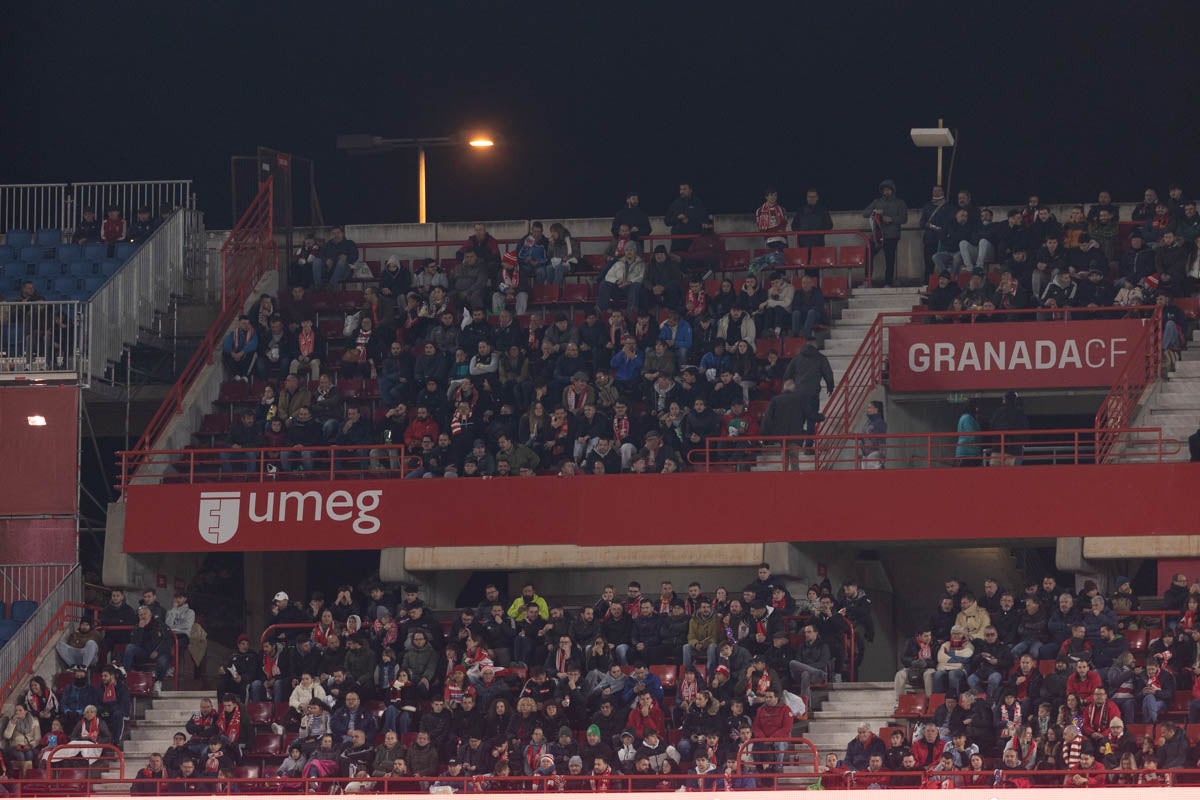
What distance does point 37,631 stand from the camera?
30422 mm

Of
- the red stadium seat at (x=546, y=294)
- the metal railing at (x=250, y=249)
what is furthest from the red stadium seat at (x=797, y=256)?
the metal railing at (x=250, y=249)

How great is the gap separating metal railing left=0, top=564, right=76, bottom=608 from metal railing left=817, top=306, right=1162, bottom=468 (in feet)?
28.4

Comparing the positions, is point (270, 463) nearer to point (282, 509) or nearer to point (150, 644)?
point (282, 509)

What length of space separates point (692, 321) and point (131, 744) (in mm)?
8256

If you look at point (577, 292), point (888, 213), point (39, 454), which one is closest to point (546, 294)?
point (577, 292)

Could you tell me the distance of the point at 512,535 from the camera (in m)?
30.7

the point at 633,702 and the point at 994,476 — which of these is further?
the point at 994,476

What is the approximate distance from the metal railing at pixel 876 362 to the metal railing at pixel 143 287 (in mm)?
8397

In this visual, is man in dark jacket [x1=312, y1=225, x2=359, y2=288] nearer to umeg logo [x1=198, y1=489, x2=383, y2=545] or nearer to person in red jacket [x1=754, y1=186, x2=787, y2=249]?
umeg logo [x1=198, y1=489, x2=383, y2=545]

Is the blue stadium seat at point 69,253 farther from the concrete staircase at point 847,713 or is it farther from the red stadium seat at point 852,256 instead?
the concrete staircase at point 847,713

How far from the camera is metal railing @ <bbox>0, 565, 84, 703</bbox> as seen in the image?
29750mm

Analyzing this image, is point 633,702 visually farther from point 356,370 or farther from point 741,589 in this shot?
point 356,370

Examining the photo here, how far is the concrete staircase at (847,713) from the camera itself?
27.5 metres

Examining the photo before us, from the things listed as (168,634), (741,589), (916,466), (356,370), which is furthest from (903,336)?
(168,634)
